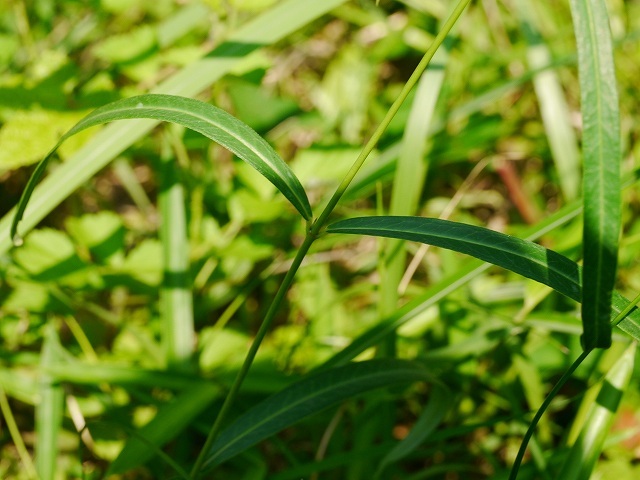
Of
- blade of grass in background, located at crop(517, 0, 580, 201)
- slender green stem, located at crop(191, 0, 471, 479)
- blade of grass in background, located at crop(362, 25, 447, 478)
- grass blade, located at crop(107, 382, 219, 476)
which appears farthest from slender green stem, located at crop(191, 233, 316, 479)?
blade of grass in background, located at crop(517, 0, 580, 201)

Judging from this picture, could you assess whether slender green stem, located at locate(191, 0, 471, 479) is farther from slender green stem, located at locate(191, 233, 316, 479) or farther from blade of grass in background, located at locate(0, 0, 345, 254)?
blade of grass in background, located at locate(0, 0, 345, 254)

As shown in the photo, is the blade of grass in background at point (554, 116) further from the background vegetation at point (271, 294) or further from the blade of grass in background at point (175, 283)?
the blade of grass in background at point (175, 283)

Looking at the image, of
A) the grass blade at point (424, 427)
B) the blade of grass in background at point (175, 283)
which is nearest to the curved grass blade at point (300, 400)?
the grass blade at point (424, 427)

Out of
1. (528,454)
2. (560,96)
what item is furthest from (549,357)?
(560,96)

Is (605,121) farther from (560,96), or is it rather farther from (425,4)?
(425,4)

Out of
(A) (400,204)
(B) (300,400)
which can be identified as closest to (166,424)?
(B) (300,400)

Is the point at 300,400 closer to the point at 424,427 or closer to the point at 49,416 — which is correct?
the point at 424,427
